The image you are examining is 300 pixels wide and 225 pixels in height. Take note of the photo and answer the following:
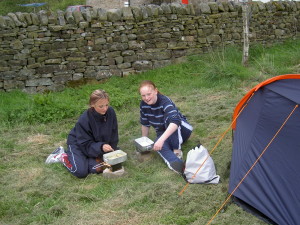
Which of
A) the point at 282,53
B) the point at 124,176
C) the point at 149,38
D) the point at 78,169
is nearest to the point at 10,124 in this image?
the point at 78,169

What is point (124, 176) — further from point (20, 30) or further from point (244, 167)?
point (20, 30)

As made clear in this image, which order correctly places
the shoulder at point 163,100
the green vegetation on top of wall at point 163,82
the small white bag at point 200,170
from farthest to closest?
the green vegetation on top of wall at point 163,82, the shoulder at point 163,100, the small white bag at point 200,170

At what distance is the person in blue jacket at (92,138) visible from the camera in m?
3.80

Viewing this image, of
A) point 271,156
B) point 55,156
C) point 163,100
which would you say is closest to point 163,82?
point 163,100

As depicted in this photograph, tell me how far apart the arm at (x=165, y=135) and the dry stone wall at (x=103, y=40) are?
171 inches

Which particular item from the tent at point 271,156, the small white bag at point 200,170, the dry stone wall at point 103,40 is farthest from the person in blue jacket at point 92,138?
the dry stone wall at point 103,40

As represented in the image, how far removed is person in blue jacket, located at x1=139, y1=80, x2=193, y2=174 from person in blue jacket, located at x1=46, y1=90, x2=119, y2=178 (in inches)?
16.9

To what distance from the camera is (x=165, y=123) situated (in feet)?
12.9

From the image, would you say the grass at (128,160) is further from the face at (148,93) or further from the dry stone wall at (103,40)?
the face at (148,93)

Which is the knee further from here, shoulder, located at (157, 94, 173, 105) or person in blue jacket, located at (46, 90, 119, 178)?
shoulder, located at (157, 94, 173, 105)

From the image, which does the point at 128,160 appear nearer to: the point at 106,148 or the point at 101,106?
the point at 106,148

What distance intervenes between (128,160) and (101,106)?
80 cm

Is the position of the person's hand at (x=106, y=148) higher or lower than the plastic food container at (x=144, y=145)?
higher

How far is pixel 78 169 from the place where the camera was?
12.5 ft
